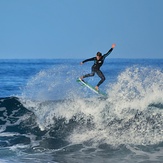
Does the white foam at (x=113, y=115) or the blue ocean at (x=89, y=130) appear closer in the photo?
the blue ocean at (x=89, y=130)

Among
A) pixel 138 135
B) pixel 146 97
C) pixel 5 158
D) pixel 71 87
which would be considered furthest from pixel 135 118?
pixel 71 87

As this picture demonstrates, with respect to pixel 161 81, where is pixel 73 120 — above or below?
below

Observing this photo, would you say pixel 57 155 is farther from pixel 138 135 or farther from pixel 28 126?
pixel 28 126

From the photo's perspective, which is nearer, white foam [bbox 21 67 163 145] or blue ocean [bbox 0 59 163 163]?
blue ocean [bbox 0 59 163 163]

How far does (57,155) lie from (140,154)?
249 centimetres

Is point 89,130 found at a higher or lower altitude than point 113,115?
lower

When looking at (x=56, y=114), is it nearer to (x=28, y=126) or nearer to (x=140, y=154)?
(x=28, y=126)

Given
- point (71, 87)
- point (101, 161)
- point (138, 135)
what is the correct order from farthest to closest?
point (71, 87) → point (138, 135) → point (101, 161)

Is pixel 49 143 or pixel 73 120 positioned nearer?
pixel 49 143

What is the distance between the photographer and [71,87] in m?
21.2

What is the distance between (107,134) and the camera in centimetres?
1288

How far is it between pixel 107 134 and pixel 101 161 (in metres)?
2.36

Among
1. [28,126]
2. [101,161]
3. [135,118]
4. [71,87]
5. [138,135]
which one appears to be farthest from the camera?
[71,87]

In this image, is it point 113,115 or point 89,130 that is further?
point 113,115
